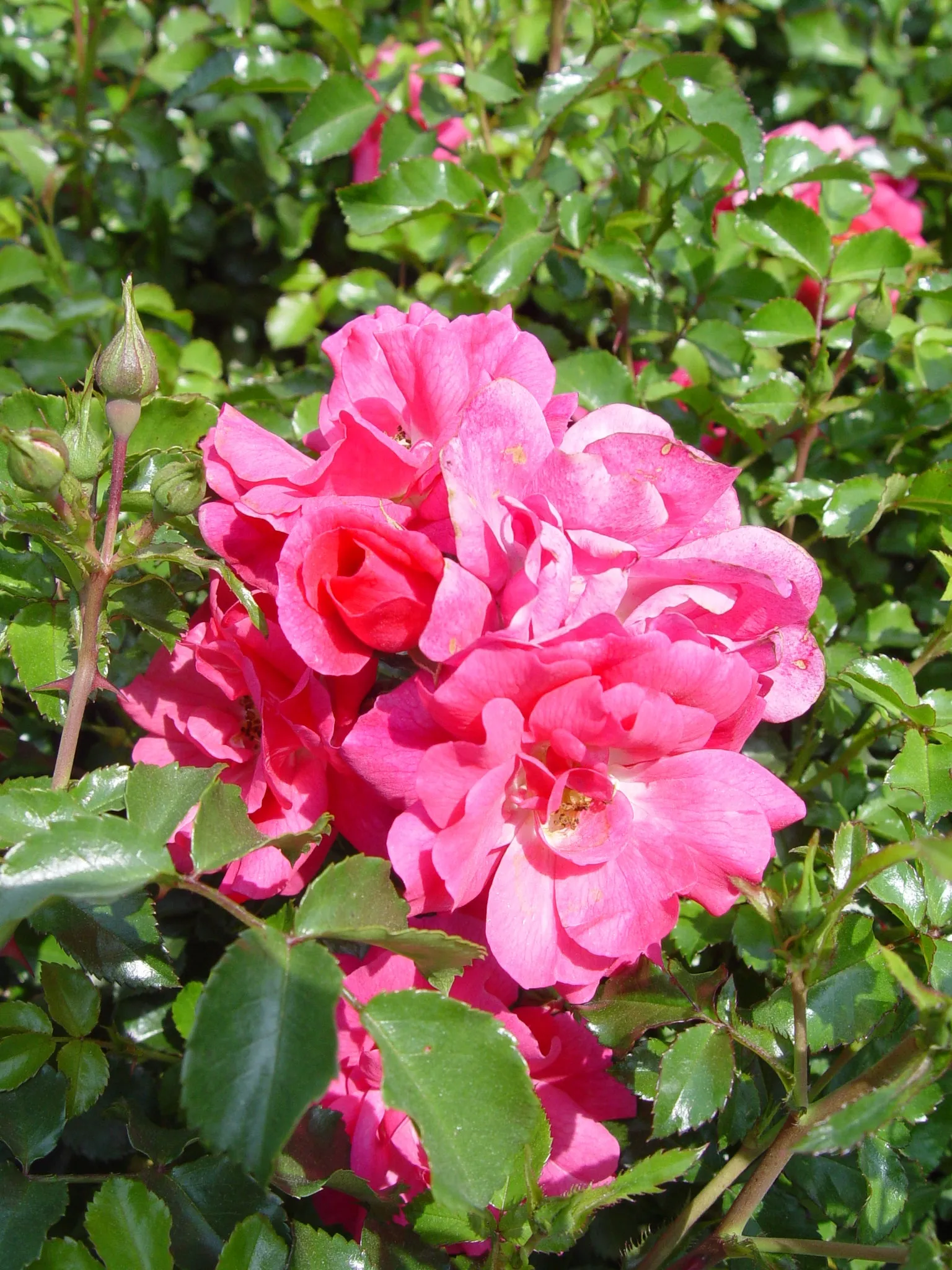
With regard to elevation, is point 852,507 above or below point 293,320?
above

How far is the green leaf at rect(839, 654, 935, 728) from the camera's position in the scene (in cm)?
117

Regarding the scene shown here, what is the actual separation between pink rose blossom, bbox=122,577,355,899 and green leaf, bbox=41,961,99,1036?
0.54 ft

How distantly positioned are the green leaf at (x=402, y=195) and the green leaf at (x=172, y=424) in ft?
1.45

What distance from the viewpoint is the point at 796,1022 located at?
0.89 m

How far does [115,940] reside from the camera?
1071mm

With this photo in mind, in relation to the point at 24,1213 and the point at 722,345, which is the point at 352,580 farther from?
the point at 722,345

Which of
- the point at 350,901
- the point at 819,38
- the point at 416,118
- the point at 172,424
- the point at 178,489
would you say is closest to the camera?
the point at 350,901

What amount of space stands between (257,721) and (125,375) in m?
0.40

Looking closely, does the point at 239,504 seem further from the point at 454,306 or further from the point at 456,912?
the point at 454,306

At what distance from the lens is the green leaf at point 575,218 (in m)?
1.56

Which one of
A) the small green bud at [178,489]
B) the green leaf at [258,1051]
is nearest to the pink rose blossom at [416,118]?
the small green bud at [178,489]

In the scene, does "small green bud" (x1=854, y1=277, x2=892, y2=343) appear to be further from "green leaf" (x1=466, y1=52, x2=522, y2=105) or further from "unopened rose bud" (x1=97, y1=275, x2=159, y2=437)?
"unopened rose bud" (x1=97, y1=275, x2=159, y2=437)

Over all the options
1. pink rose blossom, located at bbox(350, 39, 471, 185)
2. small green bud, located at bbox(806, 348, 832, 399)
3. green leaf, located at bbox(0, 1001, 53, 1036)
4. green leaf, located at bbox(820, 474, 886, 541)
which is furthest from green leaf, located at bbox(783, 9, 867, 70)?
green leaf, located at bbox(0, 1001, 53, 1036)

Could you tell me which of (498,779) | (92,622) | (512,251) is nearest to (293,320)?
(512,251)
